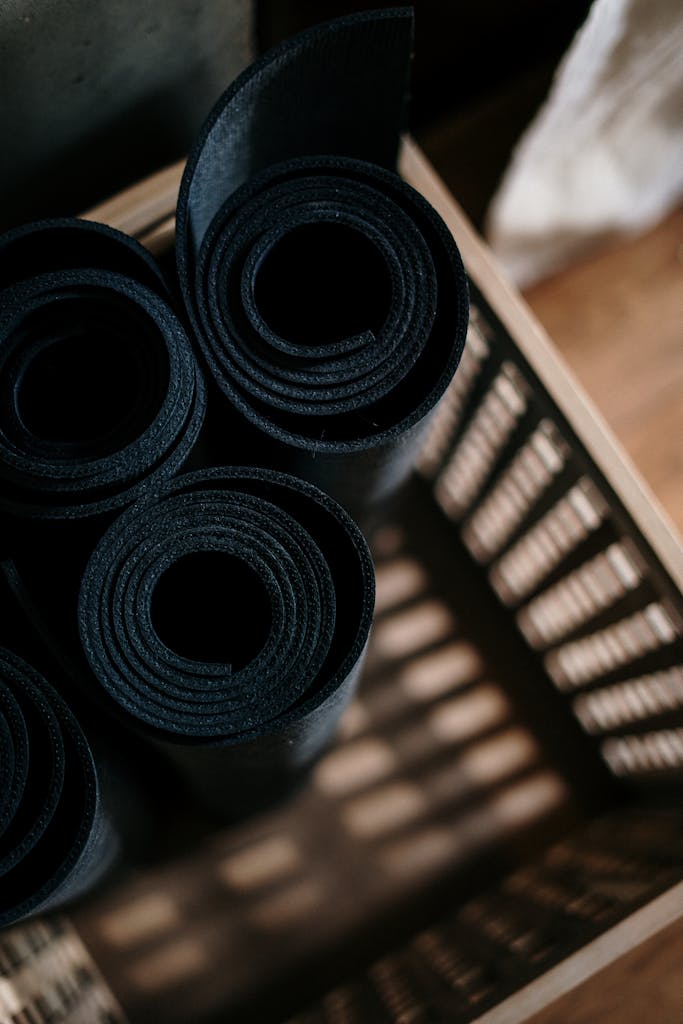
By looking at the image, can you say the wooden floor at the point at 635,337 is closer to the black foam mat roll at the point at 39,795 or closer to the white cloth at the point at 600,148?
the white cloth at the point at 600,148

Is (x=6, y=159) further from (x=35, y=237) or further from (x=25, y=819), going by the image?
(x=25, y=819)

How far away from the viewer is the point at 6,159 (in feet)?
2.42

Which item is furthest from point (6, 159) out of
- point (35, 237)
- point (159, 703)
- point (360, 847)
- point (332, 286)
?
point (360, 847)

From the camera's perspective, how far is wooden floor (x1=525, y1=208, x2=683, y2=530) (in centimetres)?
103

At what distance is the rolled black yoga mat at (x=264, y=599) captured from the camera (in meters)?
0.57

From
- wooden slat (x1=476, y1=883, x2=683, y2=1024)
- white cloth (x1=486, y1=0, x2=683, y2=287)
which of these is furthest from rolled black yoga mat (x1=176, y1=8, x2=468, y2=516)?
wooden slat (x1=476, y1=883, x2=683, y2=1024)

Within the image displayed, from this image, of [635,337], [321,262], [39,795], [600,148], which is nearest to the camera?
[39,795]

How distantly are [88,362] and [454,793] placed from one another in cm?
56

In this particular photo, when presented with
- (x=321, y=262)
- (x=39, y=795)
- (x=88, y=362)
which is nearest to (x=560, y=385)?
(x=321, y=262)

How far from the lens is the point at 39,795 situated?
594 mm

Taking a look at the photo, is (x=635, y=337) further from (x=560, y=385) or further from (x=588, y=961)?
(x=588, y=961)

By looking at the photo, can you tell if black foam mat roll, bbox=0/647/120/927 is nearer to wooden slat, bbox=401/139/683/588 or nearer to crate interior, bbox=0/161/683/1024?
crate interior, bbox=0/161/683/1024

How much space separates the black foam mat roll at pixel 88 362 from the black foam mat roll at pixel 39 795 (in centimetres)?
11

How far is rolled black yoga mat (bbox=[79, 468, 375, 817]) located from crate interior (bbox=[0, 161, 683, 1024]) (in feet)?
0.75
